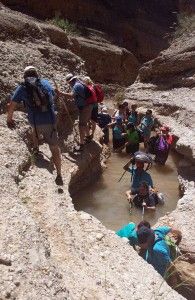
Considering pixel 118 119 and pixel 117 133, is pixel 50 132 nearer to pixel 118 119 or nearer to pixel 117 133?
pixel 117 133

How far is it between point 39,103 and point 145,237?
97.5 inches

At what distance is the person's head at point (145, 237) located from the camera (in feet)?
19.7

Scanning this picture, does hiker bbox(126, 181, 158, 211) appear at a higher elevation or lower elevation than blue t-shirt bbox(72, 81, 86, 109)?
lower

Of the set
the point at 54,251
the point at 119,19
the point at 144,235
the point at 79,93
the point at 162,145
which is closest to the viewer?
the point at 54,251

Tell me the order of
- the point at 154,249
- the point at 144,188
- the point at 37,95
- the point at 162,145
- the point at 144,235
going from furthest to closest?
the point at 162,145
the point at 144,188
the point at 37,95
the point at 154,249
the point at 144,235

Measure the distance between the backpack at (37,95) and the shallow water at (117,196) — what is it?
2.07m

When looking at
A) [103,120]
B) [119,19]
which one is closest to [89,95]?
[103,120]

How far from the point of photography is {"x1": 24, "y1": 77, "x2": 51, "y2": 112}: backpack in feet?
22.9

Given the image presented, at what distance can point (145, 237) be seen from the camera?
600cm

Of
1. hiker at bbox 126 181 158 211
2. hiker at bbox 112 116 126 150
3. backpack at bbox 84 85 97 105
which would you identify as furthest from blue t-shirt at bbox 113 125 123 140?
hiker at bbox 126 181 158 211

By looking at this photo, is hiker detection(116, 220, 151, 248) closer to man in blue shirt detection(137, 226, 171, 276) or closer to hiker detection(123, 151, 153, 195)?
man in blue shirt detection(137, 226, 171, 276)

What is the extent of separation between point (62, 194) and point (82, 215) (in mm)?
543

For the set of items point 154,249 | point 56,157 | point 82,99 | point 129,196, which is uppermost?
point 82,99

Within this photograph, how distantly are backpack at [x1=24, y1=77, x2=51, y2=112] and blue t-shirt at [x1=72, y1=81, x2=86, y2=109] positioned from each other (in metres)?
1.80
